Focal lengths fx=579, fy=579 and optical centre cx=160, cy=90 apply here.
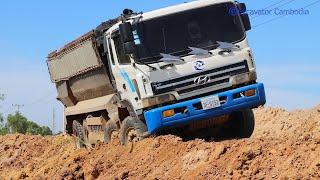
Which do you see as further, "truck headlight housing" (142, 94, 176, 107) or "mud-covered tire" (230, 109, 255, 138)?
"mud-covered tire" (230, 109, 255, 138)

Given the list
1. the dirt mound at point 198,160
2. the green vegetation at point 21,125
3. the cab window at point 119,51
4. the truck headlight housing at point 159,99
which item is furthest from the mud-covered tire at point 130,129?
the green vegetation at point 21,125

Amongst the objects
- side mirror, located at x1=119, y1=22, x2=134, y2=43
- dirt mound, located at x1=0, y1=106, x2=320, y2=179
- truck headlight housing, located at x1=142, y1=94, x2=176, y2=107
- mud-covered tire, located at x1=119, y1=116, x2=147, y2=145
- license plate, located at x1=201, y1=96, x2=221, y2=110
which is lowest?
dirt mound, located at x1=0, y1=106, x2=320, y2=179

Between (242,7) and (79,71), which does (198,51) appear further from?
(79,71)

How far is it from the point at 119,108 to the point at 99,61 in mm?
1416

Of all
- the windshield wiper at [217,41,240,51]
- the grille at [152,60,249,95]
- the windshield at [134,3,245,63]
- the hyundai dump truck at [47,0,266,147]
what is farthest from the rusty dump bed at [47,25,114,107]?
the windshield wiper at [217,41,240,51]

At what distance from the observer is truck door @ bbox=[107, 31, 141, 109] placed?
37.5 feet

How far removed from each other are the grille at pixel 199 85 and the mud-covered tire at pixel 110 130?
2.52 meters

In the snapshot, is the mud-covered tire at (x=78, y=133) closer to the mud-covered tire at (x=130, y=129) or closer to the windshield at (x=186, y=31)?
the mud-covered tire at (x=130, y=129)

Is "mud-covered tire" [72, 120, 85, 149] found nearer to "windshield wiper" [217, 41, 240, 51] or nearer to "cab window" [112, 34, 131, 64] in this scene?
"cab window" [112, 34, 131, 64]

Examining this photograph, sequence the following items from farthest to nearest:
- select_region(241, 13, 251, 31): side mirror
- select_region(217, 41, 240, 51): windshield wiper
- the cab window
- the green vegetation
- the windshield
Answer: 1. the green vegetation
2. select_region(241, 13, 251, 31): side mirror
3. the cab window
4. select_region(217, 41, 240, 51): windshield wiper
5. the windshield

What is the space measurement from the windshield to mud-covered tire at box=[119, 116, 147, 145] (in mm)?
1366

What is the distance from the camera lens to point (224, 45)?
1138cm

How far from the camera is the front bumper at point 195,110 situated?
1100 cm

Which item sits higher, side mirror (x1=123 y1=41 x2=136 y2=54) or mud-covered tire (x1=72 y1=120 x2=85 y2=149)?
side mirror (x1=123 y1=41 x2=136 y2=54)
